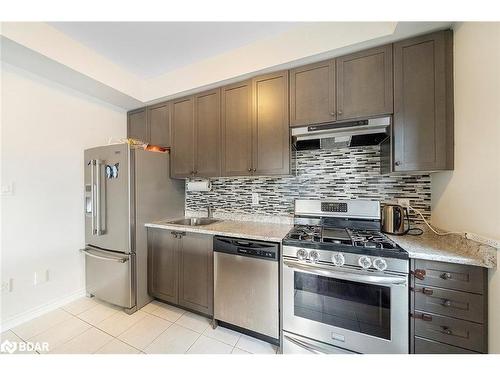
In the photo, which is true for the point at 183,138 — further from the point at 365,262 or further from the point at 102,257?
the point at 365,262

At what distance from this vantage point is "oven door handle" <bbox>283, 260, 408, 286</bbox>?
1.11m

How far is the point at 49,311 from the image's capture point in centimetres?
187

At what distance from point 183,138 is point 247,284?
166cm

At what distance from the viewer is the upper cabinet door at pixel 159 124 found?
2.26 meters

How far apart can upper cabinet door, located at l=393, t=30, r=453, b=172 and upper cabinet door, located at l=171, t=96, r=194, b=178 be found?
187cm

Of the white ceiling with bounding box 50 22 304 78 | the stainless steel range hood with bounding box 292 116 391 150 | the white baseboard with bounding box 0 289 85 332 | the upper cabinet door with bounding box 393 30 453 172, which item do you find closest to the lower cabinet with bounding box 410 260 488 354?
the upper cabinet door with bounding box 393 30 453 172

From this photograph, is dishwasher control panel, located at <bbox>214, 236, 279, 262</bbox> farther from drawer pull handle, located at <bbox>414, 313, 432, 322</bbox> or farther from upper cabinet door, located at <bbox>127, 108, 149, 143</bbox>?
upper cabinet door, located at <bbox>127, 108, 149, 143</bbox>

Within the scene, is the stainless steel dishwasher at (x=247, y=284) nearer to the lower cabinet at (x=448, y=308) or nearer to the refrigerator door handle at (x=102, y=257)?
the lower cabinet at (x=448, y=308)

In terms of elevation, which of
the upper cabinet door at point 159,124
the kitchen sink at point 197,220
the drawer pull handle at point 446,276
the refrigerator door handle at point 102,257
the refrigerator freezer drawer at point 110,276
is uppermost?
the upper cabinet door at point 159,124

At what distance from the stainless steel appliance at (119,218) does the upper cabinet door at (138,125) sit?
1.77 ft

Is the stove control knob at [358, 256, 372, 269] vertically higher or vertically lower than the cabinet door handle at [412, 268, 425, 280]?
higher

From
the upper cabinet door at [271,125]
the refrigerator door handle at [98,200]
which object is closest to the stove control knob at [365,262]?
the upper cabinet door at [271,125]

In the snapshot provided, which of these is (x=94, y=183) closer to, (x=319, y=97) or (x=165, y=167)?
(x=165, y=167)
